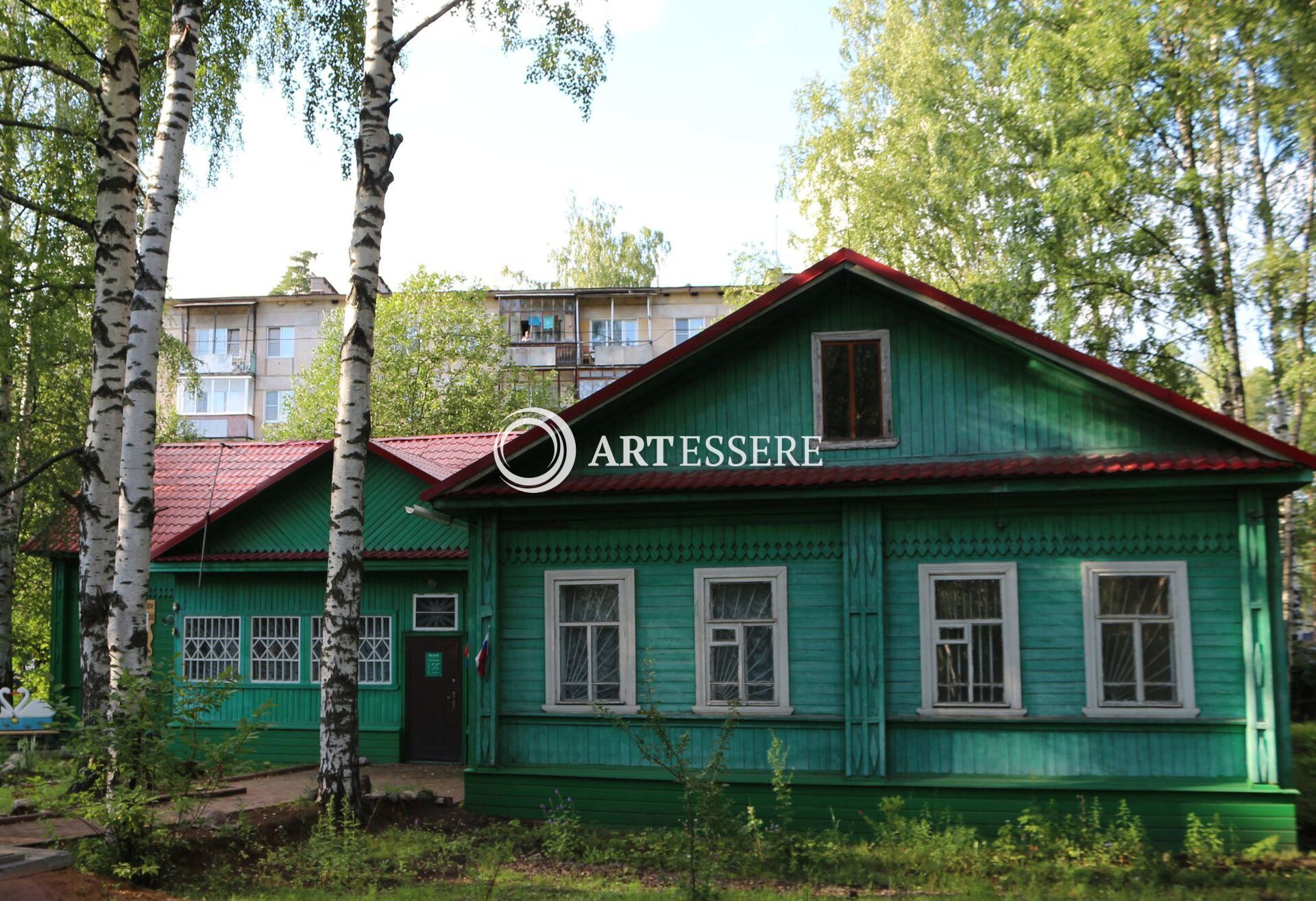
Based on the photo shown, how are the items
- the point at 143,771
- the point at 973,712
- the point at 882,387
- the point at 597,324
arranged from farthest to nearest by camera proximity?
the point at 597,324
the point at 882,387
the point at 973,712
the point at 143,771

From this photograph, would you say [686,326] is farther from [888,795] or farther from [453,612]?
[888,795]

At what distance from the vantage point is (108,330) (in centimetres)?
1119

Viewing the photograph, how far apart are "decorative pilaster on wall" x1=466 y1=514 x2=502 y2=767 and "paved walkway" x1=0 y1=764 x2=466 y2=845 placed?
97 centimetres

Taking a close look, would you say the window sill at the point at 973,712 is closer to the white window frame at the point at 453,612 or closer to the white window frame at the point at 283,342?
the white window frame at the point at 453,612

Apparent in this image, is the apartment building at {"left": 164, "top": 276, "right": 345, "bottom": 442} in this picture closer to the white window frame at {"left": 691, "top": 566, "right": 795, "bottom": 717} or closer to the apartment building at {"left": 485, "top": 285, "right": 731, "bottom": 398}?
the apartment building at {"left": 485, "top": 285, "right": 731, "bottom": 398}

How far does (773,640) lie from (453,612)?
6510mm

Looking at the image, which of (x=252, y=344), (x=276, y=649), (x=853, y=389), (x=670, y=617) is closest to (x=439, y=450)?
(x=276, y=649)

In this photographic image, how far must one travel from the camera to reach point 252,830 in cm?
1032

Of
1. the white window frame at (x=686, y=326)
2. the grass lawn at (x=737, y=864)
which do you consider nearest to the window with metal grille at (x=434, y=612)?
the grass lawn at (x=737, y=864)

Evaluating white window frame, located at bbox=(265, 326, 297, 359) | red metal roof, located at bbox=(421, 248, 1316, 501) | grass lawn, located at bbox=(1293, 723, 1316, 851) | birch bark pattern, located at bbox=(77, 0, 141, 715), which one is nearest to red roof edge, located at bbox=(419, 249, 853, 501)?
red metal roof, located at bbox=(421, 248, 1316, 501)

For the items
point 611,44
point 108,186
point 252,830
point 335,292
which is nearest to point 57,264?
point 108,186

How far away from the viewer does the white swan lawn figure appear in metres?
16.5

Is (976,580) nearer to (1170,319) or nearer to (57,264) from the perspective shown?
(1170,319)

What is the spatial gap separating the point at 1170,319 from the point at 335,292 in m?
38.2
